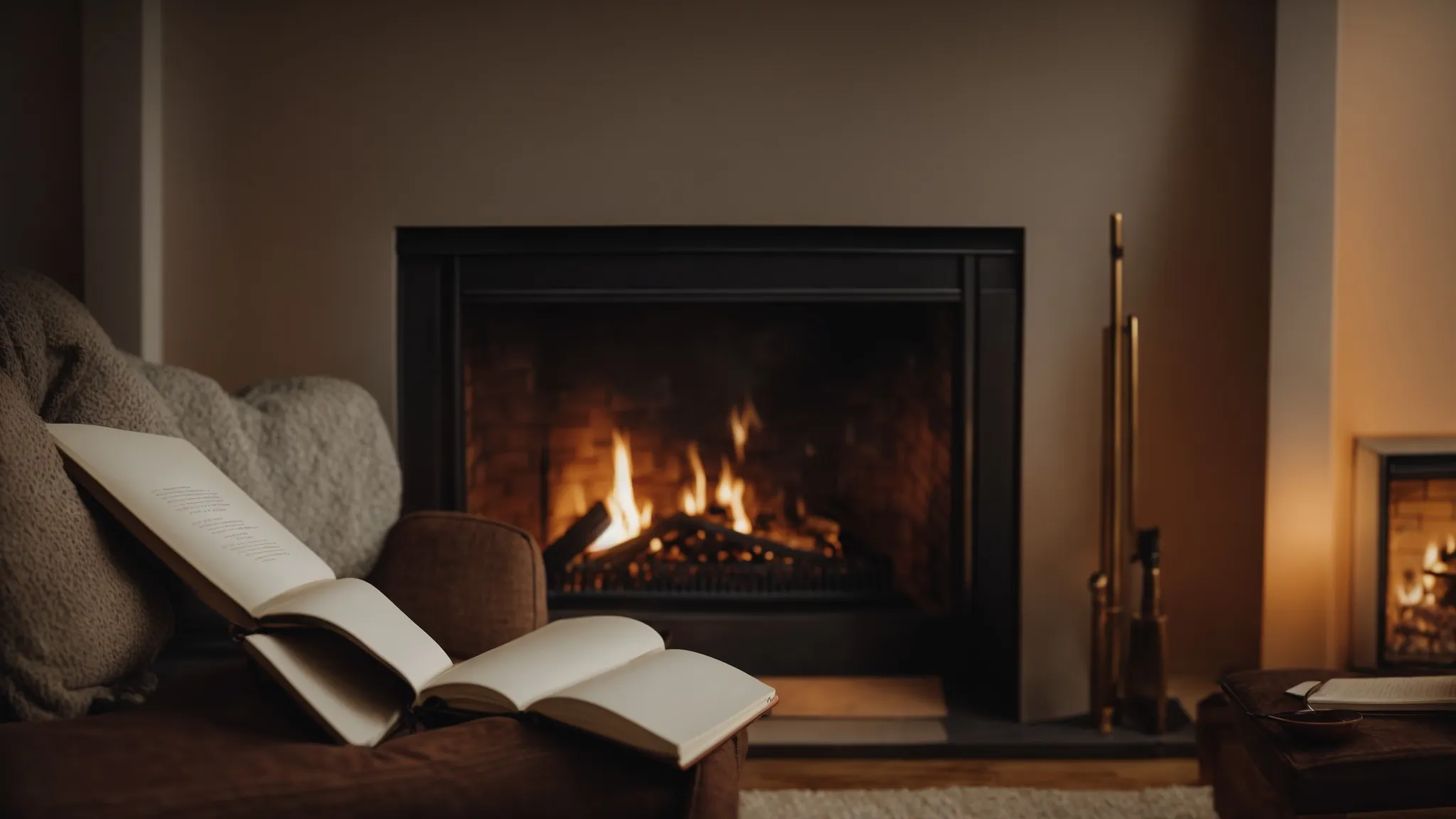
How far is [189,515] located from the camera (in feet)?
3.96

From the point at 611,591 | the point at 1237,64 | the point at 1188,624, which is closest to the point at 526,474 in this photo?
the point at 611,591

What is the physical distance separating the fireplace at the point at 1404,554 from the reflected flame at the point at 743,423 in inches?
50.4

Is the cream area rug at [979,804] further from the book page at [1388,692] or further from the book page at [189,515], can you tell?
the book page at [189,515]

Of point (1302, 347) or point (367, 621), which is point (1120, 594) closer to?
point (1302, 347)

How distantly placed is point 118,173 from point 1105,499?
2078mm

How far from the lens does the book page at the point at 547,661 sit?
1097 millimetres

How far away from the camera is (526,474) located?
246 centimetres

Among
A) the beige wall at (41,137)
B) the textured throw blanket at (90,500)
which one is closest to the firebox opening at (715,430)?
the textured throw blanket at (90,500)

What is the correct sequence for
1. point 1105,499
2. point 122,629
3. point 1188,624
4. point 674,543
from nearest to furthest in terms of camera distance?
point 122,629 → point 1105,499 → point 1188,624 → point 674,543

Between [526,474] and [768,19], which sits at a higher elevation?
[768,19]

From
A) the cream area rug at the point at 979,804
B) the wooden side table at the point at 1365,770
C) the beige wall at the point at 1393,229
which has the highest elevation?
the beige wall at the point at 1393,229

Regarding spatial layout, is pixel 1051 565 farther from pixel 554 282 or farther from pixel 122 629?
pixel 122 629

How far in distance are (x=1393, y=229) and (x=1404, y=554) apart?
0.69 metres

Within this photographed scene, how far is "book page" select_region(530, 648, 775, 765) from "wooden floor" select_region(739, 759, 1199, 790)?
86 cm
